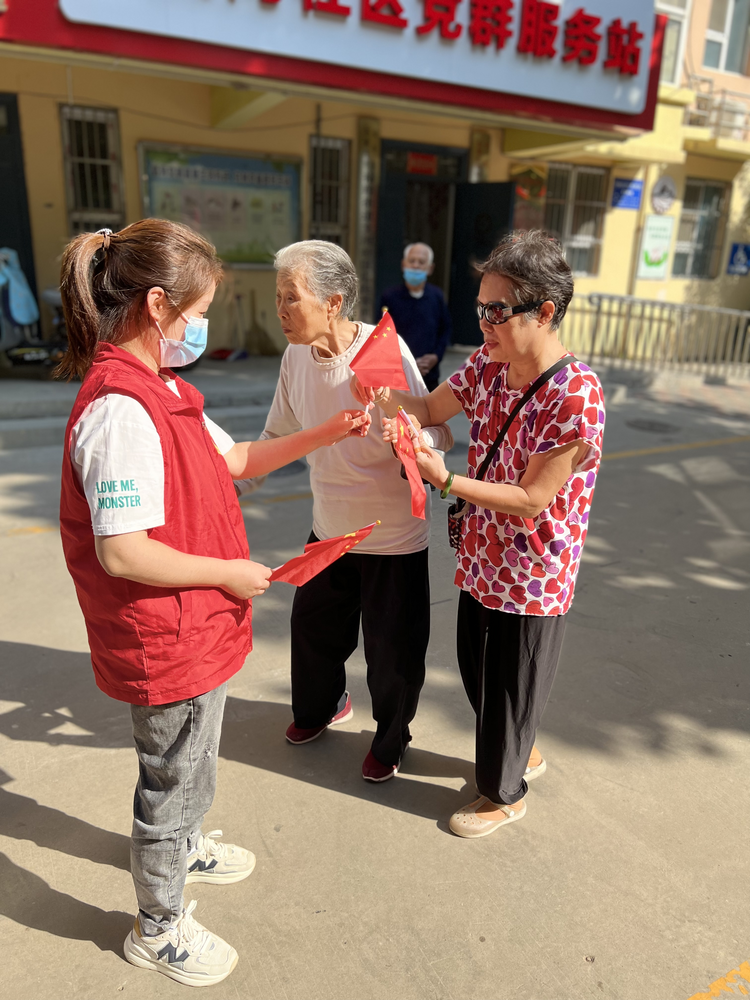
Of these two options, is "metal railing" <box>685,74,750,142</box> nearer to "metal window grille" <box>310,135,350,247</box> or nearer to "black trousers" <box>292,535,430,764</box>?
"metal window grille" <box>310,135,350,247</box>

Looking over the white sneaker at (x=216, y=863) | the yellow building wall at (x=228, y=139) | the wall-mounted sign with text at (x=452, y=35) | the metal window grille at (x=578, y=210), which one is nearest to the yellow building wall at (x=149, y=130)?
the yellow building wall at (x=228, y=139)

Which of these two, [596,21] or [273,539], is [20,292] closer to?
[273,539]

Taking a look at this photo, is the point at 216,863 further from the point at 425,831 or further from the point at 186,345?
the point at 186,345

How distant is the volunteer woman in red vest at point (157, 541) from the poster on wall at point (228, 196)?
860cm

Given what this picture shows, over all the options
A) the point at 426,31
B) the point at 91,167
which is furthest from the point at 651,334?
the point at 91,167

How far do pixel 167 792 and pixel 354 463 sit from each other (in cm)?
110

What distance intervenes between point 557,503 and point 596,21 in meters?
9.14

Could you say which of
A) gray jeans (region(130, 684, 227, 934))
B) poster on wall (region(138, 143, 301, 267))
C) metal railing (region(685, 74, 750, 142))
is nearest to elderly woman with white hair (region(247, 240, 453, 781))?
gray jeans (region(130, 684, 227, 934))

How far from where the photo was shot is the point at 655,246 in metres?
14.2

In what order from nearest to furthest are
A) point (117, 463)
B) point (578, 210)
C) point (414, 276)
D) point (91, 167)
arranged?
1. point (117, 463)
2. point (414, 276)
3. point (91, 167)
4. point (578, 210)

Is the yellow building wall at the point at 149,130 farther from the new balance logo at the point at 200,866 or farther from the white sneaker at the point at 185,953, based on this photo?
the white sneaker at the point at 185,953

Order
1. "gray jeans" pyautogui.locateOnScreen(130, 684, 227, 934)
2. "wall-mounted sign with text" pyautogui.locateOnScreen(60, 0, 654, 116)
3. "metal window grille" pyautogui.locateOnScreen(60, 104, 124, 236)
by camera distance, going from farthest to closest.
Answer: "metal window grille" pyautogui.locateOnScreen(60, 104, 124, 236), "wall-mounted sign with text" pyautogui.locateOnScreen(60, 0, 654, 116), "gray jeans" pyautogui.locateOnScreen(130, 684, 227, 934)

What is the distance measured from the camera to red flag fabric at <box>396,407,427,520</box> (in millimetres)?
2039

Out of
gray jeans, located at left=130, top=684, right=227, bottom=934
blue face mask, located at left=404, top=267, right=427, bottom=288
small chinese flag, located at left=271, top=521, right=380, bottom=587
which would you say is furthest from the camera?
blue face mask, located at left=404, top=267, right=427, bottom=288
